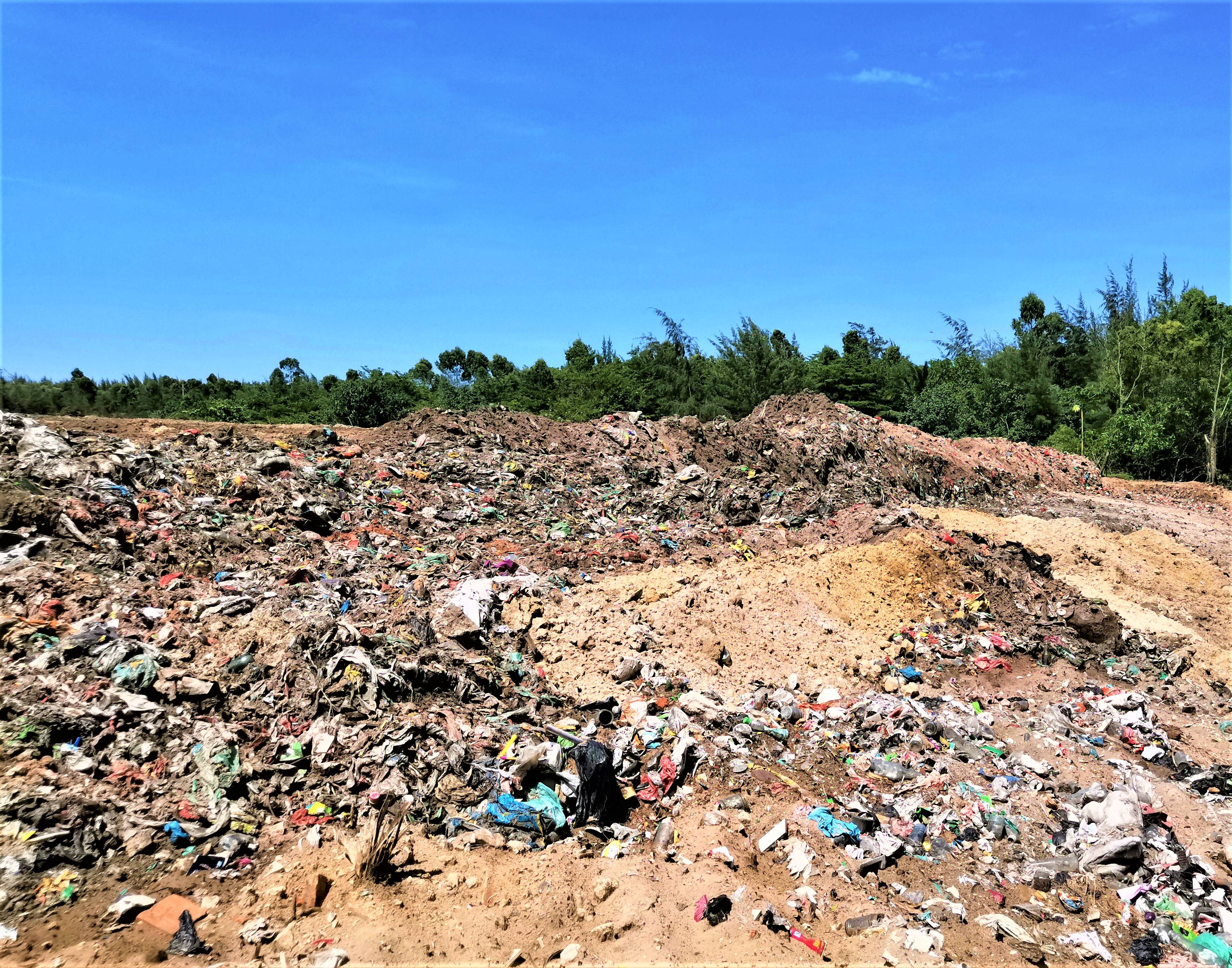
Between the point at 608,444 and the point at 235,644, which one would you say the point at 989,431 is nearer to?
the point at 608,444

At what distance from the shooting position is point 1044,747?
5164 mm

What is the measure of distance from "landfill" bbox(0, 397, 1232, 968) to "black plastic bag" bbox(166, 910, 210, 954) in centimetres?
1

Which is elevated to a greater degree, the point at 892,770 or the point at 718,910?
the point at 892,770

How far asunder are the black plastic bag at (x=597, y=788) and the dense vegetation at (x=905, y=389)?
11842 millimetres

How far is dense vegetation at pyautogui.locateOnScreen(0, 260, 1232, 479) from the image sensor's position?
52.2ft

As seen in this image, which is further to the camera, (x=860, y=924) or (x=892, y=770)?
(x=892, y=770)

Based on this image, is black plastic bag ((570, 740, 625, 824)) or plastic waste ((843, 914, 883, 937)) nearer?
plastic waste ((843, 914, 883, 937))

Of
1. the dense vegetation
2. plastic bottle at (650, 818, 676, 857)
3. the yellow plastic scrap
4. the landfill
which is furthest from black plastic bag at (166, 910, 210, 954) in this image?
the dense vegetation

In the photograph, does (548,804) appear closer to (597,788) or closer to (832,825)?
(597,788)

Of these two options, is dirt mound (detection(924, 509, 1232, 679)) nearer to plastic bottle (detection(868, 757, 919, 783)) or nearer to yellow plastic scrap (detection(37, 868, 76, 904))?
plastic bottle (detection(868, 757, 919, 783))

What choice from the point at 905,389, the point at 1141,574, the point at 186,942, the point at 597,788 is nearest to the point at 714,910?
the point at 597,788

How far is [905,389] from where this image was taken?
2247 cm

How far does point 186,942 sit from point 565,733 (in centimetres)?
232

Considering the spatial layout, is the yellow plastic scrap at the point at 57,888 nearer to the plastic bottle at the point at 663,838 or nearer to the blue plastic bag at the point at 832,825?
the plastic bottle at the point at 663,838
